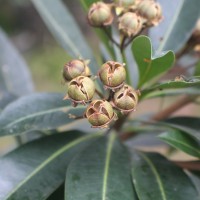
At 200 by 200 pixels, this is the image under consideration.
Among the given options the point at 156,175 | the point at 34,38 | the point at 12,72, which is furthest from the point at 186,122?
the point at 34,38

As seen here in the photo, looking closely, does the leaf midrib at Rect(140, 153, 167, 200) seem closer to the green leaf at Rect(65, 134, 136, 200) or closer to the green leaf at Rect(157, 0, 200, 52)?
the green leaf at Rect(65, 134, 136, 200)

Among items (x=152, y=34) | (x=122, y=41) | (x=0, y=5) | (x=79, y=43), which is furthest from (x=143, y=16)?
(x=0, y=5)

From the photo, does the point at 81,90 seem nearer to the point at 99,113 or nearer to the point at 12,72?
the point at 99,113

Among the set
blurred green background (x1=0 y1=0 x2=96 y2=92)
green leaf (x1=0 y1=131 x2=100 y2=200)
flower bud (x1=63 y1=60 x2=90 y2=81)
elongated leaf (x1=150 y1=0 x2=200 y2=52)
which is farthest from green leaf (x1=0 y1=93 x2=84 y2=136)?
blurred green background (x1=0 y1=0 x2=96 y2=92)

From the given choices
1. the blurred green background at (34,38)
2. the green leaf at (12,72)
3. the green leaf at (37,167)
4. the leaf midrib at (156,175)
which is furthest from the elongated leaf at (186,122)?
the blurred green background at (34,38)

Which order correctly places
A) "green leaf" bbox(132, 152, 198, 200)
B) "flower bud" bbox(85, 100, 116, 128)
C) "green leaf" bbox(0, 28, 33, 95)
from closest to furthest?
"flower bud" bbox(85, 100, 116, 128) < "green leaf" bbox(132, 152, 198, 200) < "green leaf" bbox(0, 28, 33, 95)

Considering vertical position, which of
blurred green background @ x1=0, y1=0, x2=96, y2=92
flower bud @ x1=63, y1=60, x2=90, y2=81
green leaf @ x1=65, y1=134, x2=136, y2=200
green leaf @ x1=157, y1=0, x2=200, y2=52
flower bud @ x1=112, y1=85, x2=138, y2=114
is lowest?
blurred green background @ x1=0, y1=0, x2=96, y2=92
